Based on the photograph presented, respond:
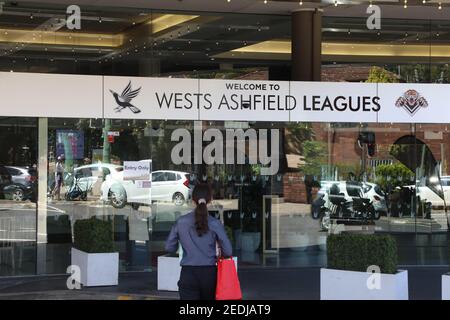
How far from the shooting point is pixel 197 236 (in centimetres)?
684

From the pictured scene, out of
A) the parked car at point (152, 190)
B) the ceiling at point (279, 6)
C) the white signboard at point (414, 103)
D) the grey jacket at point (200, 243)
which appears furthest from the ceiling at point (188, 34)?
the grey jacket at point (200, 243)

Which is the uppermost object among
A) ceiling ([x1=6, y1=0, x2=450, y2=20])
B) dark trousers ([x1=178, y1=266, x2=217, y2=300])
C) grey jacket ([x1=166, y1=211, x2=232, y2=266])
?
ceiling ([x1=6, y1=0, x2=450, y2=20])

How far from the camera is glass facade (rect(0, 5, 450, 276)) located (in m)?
13.8

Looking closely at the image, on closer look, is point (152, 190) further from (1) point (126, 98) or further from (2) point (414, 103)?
(2) point (414, 103)

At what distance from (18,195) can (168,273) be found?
156 inches

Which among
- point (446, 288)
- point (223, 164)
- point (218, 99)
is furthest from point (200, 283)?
point (223, 164)

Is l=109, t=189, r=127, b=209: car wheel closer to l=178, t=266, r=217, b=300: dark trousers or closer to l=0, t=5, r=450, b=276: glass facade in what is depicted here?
l=0, t=5, r=450, b=276: glass facade

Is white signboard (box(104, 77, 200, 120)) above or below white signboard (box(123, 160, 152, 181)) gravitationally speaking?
above

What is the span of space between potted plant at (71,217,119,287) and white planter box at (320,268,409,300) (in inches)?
147

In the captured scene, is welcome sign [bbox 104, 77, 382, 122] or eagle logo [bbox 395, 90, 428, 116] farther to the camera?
eagle logo [bbox 395, 90, 428, 116]

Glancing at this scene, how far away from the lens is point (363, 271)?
9742mm

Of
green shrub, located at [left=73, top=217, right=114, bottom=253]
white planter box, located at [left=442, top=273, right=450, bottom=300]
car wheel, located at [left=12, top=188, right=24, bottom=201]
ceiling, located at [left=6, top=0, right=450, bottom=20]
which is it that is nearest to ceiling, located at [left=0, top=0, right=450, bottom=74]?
ceiling, located at [left=6, top=0, right=450, bottom=20]

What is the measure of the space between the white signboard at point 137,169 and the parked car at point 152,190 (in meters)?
0.10
